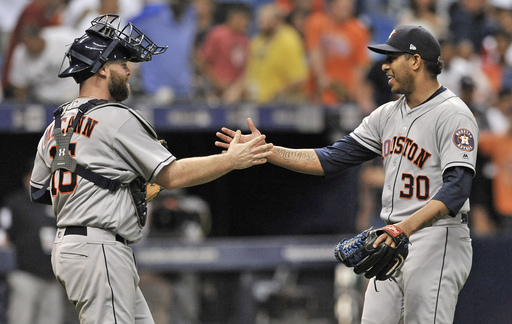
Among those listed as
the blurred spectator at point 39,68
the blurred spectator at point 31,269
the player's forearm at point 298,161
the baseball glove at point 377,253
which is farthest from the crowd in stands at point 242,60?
the baseball glove at point 377,253

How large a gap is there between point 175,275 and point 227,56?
2334mm

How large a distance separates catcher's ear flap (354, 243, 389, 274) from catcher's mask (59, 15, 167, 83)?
145 centimetres

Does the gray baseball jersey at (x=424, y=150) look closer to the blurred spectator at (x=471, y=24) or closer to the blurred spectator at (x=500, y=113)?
the blurred spectator at (x=500, y=113)

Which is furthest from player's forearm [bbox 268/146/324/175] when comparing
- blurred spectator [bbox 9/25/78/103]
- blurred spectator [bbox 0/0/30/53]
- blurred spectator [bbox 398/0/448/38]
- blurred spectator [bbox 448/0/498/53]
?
blurred spectator [bbox 448/0/498/53]

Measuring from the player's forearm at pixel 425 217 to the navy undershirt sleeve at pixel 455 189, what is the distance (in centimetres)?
3

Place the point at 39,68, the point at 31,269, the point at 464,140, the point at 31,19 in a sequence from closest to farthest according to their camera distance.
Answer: the point at 464,140
the point at 31,269
the point at 39,68
the point at 31,19

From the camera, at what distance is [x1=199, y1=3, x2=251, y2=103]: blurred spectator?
332 inches

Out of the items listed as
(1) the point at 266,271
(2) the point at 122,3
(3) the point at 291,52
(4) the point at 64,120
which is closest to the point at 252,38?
(3) the point at 291,52

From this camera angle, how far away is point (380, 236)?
12.7 ft

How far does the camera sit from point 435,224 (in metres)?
4.07

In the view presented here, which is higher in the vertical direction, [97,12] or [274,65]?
[97,12]

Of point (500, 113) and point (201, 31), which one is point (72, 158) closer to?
point (201, 31)

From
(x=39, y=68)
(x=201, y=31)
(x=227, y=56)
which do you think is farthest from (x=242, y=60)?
(x=39, y=68)

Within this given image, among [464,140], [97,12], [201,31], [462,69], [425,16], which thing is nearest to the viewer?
[464,140]
